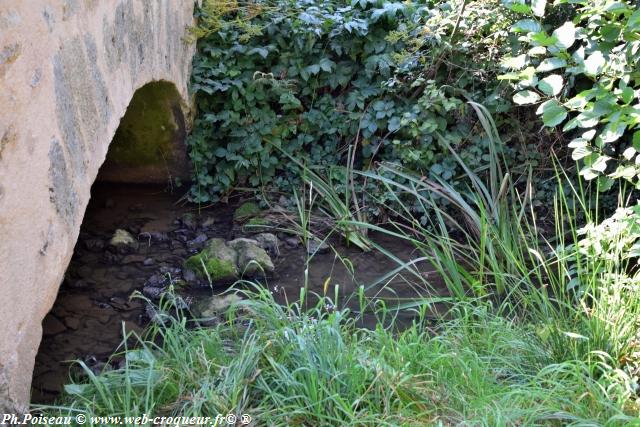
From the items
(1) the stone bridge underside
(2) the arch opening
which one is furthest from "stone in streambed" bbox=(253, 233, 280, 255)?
(1) the stone bridge underside

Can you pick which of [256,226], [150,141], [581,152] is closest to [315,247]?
[256,226]

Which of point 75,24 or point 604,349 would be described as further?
point 604,349

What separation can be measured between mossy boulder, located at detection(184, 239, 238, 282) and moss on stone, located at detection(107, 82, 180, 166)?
1.06 meters

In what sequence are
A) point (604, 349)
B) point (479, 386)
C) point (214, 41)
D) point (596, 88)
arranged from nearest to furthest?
point (479, 386)
point (604, 349)
point (596, 88)
point (214, 41)

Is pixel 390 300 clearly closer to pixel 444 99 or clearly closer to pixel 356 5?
pixel 444 99

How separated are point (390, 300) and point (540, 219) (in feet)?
4.24

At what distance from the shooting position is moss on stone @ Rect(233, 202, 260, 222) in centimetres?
448

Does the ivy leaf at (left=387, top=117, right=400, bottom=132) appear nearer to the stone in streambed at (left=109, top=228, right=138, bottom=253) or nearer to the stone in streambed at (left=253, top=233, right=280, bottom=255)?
the stone in streambed at (left=253, top=233, right=280, bottom=255)

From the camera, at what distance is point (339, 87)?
4816 mm

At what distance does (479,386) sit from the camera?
7.73 feet

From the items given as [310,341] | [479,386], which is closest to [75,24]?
[310,341]

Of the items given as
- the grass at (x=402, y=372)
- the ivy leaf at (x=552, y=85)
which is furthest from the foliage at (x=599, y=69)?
the grass at (x=402, y=372)

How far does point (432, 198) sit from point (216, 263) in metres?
1.29

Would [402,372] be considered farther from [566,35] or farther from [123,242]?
[123,242]
